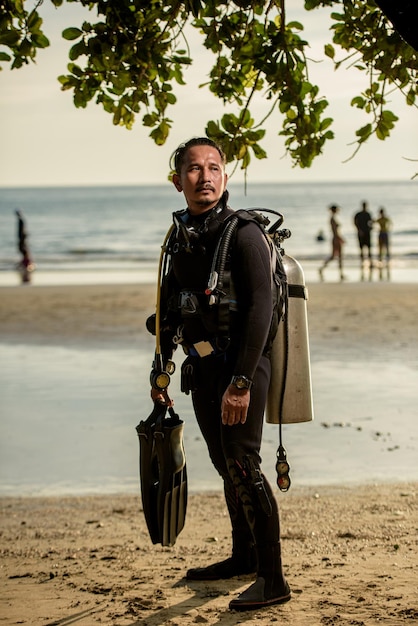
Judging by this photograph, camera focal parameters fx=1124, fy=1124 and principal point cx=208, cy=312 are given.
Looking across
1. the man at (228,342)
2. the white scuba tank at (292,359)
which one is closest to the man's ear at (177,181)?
the man at (228,342)

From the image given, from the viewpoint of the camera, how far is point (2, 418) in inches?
391

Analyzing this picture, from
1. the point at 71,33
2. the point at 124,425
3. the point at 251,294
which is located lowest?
the point at 124,425

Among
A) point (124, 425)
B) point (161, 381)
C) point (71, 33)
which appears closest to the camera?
point (161, 381)

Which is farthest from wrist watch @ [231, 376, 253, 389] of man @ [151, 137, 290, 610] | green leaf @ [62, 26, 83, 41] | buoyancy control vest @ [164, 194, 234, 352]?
green leaf @ [62, 26, 83, 41]

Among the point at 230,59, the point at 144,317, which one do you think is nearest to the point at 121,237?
the point at 144,317

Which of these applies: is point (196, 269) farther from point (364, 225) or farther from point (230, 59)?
point (364, 225)

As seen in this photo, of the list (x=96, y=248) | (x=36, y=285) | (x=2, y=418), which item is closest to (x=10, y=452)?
(x=2, y=418)

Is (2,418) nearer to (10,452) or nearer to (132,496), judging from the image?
(10,452)

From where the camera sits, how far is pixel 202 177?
4875 millimetres

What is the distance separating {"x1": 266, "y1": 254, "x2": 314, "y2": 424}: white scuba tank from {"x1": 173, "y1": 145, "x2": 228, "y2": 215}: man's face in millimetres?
486

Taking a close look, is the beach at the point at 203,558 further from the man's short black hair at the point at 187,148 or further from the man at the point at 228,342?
the man's short black hair at the point at 187,148

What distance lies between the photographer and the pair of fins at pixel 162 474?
491cm

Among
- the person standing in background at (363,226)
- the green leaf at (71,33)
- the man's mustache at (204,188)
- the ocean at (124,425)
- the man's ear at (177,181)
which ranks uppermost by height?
the person standing in background at (363,226)

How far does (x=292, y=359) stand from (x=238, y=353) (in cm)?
52
